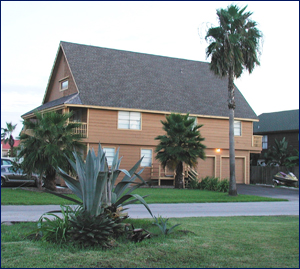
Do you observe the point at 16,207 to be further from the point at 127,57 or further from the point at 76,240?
the point at 127,57

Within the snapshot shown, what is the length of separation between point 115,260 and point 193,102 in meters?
26.9

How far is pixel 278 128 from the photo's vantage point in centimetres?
4291

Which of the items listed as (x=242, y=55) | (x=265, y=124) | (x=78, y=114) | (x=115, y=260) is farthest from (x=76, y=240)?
(x=265, y=124)

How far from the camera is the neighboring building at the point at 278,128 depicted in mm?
41344

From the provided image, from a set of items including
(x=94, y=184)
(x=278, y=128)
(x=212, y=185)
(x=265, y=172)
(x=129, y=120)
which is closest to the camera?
(x=94, y=184)

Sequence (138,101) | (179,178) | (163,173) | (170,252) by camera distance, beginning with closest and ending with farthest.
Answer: (170,252), (179,178), (138,101), (163,173)

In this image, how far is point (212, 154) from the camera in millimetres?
32875

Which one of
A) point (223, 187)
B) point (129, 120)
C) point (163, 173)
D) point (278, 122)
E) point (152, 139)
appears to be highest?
point (278, 122)

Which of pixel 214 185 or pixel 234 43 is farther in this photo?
pixel 214 185

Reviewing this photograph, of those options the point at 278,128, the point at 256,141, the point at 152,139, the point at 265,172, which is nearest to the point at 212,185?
the point at 152,139

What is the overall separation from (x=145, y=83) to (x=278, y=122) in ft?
63.3

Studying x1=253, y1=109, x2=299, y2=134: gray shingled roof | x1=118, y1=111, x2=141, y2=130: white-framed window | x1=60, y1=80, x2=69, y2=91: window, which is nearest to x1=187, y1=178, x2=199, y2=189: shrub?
x1=118, y1=111, x2=141, y2=130: white-framed window

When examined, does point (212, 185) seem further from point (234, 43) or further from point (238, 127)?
point (234, 43)

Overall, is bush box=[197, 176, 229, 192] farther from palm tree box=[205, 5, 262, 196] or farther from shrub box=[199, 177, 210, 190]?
palm tree box=[205, 5, 262, 196]
